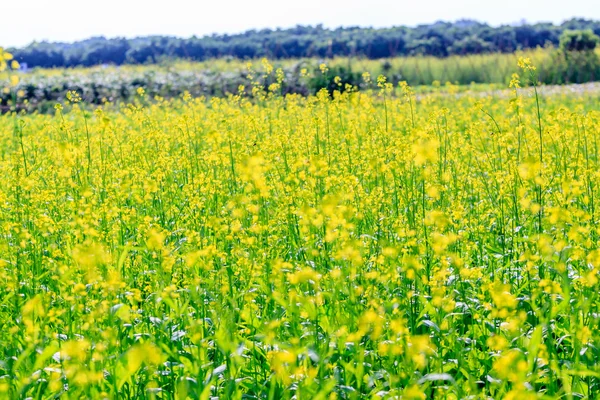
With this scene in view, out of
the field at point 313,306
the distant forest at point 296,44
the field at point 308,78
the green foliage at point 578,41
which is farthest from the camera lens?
the distant forest at point 296,44

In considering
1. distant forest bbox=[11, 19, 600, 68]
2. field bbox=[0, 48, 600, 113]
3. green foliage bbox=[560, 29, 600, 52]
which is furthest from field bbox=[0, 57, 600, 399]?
distant forest bbox=[11, 19, 600, 68]

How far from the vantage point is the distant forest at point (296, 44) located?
44.1 m

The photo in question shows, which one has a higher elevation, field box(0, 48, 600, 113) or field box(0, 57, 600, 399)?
field box(0, 48, 600, 113)

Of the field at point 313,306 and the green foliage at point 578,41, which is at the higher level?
the green foliage at point 578,41

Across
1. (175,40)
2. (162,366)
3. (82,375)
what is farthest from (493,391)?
(175,40)

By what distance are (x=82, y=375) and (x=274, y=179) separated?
4.13 m

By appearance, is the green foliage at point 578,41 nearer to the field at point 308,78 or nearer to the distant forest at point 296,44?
the field at point 308,78

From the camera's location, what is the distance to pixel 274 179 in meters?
6.09

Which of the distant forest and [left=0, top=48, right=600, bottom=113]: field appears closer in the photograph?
[left=0, top=48, right=600, bottom=113]: field

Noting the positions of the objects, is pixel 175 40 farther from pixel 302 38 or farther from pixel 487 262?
pixel 487 262

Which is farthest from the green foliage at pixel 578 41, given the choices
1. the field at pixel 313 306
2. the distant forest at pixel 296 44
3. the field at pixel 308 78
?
the field at pixel 313 306

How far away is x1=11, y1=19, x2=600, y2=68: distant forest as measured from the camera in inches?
1735

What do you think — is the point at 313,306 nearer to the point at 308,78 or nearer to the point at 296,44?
the point at 308,78

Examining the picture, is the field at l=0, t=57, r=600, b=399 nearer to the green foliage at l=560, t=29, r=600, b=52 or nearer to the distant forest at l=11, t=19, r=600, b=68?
the green foliage at l=560, t=29, r=600, b=52
